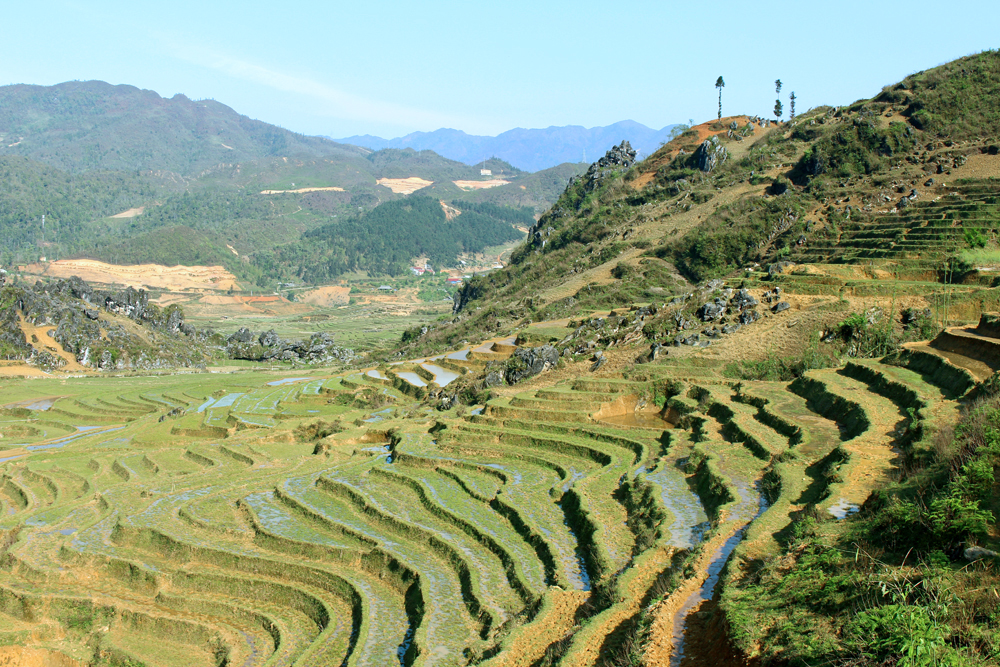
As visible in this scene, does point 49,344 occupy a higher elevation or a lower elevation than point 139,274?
lower

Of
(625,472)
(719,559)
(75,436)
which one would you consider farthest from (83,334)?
(719,559)

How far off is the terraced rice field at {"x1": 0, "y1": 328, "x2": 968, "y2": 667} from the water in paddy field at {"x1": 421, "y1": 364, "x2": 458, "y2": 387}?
515 inches

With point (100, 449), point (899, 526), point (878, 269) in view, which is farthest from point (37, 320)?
point (899, 526)

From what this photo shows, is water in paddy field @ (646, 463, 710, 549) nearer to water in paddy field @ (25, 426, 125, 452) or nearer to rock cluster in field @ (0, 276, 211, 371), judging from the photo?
water in paddy field @ (25, 426, 125, 452)

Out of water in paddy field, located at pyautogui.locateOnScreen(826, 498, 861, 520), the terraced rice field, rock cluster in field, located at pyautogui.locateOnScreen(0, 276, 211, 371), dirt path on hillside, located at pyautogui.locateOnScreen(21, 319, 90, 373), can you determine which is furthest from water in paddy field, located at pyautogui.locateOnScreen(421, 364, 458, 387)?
dirt path on hillside, located at pyautogui.locateOnScreen(21, 319, 90, 373)

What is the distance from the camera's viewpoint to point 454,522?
76.4 feet

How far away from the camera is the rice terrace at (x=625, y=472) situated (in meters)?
13.2

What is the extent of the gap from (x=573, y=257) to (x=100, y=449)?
52.1 metres

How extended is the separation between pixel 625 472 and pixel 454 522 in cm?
591

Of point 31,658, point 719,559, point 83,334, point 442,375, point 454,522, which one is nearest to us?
point 719,559

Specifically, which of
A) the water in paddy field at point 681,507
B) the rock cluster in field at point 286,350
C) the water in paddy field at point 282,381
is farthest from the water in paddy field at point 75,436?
the rock cluster in field at point 286,350

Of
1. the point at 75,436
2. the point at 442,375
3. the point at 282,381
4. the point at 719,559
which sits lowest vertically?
the point at 282,381

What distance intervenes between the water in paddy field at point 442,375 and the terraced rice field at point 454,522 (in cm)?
1308

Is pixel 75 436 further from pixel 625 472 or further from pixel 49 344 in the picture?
pixel 49 344
